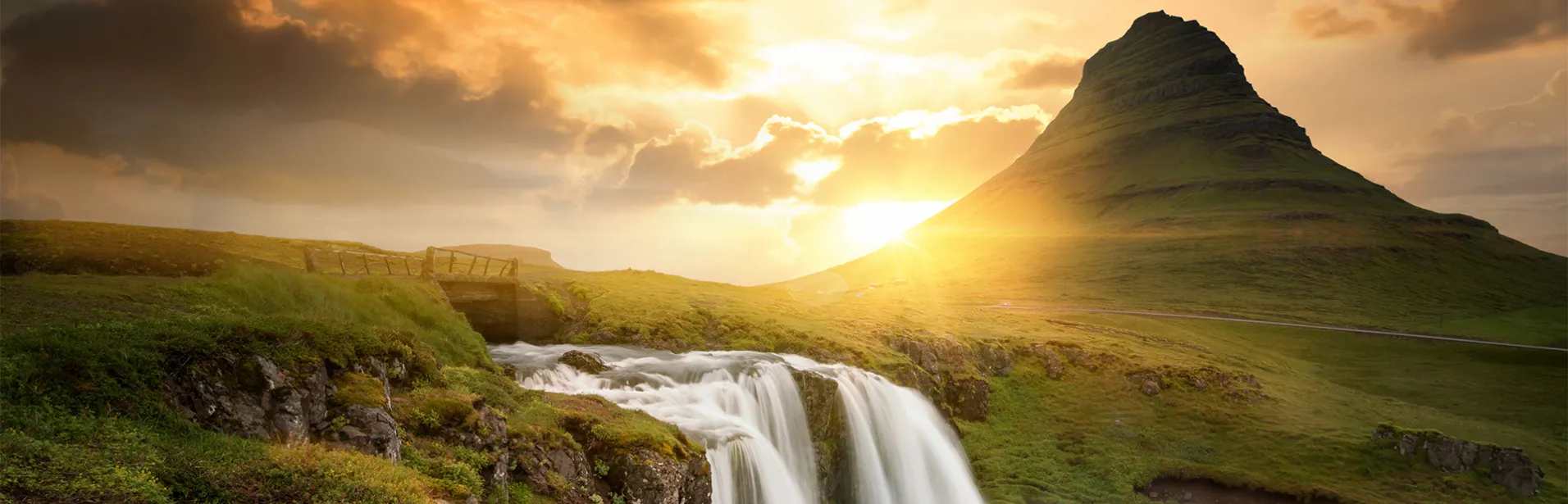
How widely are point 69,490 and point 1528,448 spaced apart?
6901 cm

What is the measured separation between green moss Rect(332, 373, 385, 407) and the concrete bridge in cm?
1697

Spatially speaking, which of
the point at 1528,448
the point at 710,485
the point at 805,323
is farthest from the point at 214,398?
the point at 1528,448

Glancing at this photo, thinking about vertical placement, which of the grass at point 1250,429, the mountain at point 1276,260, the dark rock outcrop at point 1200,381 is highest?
the mountain at point 1276,260

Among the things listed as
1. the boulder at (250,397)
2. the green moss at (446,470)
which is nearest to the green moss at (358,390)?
the boulder at (250,397)

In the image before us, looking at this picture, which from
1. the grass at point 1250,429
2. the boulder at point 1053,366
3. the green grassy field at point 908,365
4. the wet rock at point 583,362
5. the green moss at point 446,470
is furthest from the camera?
the boulder at point 1053,366

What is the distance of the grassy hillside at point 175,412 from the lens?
8.55m

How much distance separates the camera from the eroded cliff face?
1112 cm

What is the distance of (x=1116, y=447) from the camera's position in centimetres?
3672

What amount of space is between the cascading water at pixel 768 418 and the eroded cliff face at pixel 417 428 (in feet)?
9.22

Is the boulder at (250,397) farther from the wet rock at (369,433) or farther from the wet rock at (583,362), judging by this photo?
the wet rock at (583,362)

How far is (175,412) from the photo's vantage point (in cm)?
1034

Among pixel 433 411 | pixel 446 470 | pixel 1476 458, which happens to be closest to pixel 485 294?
pixel 433 411

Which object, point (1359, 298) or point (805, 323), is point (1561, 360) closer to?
point (1359, 298)

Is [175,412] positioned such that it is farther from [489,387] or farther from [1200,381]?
[1200,381]
